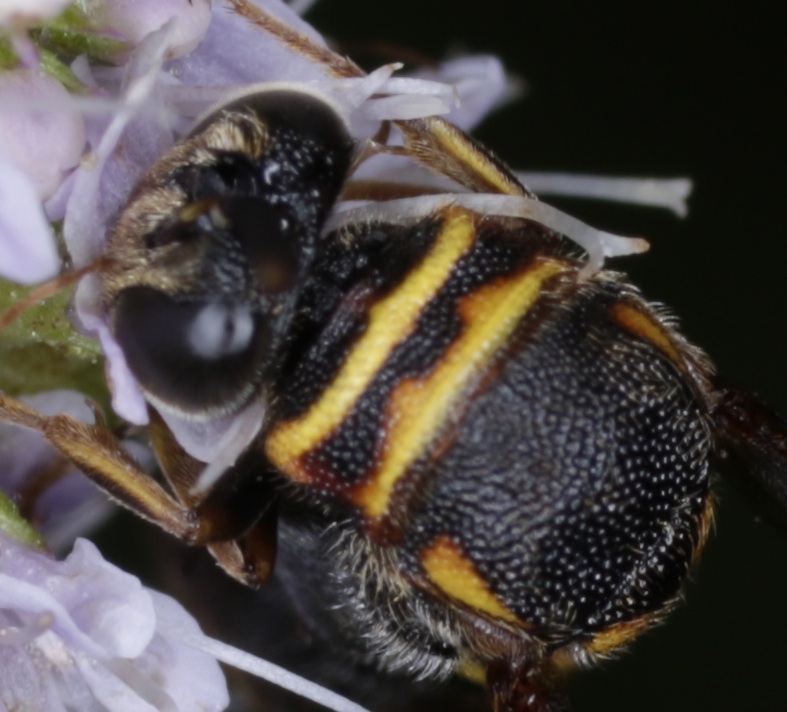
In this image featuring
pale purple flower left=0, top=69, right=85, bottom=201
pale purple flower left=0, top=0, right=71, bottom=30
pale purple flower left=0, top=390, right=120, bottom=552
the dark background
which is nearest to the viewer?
pale purple flower left=0, top=0, right=71, bottom=30

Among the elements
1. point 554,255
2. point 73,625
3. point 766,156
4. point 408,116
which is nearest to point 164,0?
point 408,116

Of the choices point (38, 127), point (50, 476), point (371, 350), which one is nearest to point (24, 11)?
point (38, 127)

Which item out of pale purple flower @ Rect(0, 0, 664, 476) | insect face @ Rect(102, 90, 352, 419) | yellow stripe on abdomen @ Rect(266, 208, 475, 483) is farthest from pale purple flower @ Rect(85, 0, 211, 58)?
yellow stripe on abdomen @ Rect(266, 208, 475, 483)

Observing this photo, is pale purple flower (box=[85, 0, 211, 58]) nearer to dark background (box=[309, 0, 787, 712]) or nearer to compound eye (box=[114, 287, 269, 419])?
compound eye (box=[114, 287, 269, 419])

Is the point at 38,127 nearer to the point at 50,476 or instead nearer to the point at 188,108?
the point at 188,108

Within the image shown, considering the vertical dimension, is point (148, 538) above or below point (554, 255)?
below

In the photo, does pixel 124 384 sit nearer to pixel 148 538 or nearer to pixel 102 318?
pixel 102 318
